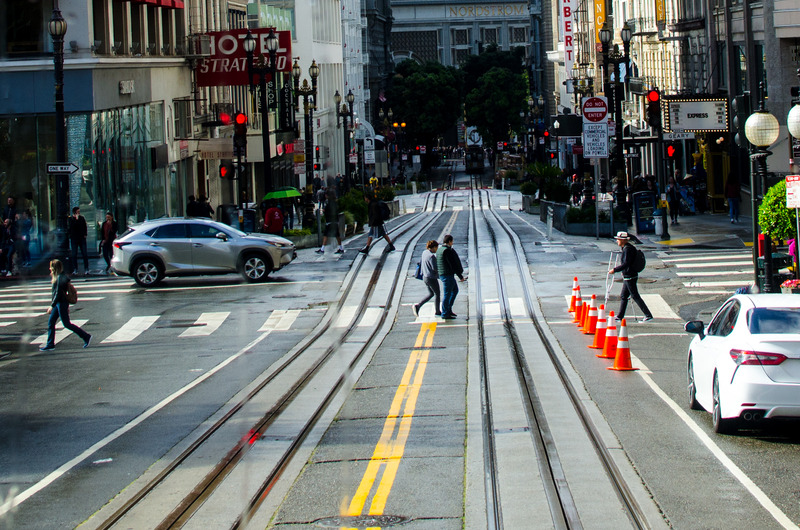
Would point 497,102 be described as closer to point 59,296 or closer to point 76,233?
Answer: point 76,233

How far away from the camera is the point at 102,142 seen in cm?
3722

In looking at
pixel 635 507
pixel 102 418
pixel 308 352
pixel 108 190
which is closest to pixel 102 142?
pixel 108 190

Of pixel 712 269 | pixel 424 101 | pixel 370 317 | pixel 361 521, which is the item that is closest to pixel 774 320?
pixel 361 521

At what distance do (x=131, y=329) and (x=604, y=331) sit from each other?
979cm

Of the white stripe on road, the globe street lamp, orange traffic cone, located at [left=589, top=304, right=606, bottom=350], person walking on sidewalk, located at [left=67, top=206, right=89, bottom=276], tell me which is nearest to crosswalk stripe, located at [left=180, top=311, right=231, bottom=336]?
the white stripe on road

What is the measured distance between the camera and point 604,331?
18828 mm

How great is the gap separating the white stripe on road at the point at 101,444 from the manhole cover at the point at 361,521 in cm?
304

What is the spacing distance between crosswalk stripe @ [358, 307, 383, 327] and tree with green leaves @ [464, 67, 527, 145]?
103086mm

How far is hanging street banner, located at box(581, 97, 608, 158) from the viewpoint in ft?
115

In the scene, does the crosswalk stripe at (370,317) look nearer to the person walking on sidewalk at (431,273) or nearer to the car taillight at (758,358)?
the person walking on sidewalk at (431,273)

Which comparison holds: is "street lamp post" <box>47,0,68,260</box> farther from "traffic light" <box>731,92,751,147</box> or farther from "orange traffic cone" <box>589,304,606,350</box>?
"traffic light" <box>731,92,751,147</box>

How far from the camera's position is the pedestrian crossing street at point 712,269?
82.2 ft

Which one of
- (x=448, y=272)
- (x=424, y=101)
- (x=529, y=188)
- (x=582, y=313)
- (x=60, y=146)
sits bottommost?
(x=582, y=313)

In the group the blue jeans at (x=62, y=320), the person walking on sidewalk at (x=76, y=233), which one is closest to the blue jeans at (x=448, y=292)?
the blue jeans at (x=62, y=320)
